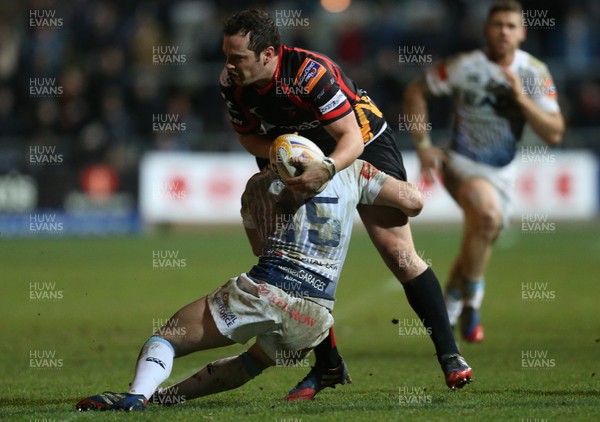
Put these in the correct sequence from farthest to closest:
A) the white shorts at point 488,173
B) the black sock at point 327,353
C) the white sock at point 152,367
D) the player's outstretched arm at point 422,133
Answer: the white shorts at point 488,173 → the player's outstretched arm at point 422,133 → the black sock at point 327,353 → the white sock at point 152,367

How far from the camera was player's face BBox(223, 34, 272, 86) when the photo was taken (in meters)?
5.95

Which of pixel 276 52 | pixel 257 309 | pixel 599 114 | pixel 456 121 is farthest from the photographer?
pixel 599 114

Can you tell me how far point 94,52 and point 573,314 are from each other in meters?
13.5

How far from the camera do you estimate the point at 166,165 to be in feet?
66.8

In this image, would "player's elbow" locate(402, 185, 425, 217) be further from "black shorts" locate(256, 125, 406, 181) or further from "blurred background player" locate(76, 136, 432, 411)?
"black shorts" locate(256, 125, 406, 181)

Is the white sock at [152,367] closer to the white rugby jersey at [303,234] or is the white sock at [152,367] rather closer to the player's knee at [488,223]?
the white rugby jersey at [303,234]

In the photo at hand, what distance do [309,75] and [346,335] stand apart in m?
4.20

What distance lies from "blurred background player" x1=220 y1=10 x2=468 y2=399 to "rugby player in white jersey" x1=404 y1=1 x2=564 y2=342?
234 centimetres

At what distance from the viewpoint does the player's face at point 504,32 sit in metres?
8.86

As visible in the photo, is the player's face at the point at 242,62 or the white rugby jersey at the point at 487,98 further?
the white rugby jersey at the point at 487,98

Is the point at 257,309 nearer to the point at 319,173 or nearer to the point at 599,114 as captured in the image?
the point at 319,173

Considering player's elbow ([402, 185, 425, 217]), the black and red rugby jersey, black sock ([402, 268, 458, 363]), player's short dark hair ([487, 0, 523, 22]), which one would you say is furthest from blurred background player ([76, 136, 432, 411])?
player's short dark hair ([487, 0, 523, 22])

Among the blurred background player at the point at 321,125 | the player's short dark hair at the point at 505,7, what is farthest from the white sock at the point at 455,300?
the blurred background player at the point at 321,125

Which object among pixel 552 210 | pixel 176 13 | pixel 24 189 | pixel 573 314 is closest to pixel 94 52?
pixel 176 13
